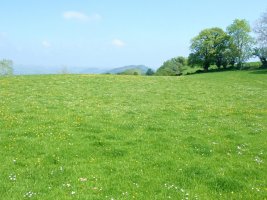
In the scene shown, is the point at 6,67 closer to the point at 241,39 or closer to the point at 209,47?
the point at 209,47

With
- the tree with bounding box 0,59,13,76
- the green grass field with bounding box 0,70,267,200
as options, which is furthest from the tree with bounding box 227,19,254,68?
the green grass field with bounding box 0,70,267,200

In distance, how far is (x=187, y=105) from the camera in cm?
2817

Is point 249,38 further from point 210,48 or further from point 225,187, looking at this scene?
point 225,187

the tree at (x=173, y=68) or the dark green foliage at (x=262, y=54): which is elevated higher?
the dark green foliage at (x=262, y=54)

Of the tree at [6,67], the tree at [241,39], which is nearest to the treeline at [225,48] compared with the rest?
the tree at [241,39]

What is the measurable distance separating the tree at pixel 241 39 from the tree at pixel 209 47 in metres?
3.23

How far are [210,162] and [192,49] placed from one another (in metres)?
97.2

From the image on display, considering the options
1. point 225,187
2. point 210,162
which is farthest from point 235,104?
point 225,187

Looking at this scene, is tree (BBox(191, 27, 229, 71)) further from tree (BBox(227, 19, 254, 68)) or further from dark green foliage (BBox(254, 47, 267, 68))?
dark green foliage (BBox(254, 47, 267, 68))

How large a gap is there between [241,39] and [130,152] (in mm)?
91739

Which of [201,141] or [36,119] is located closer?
[201,141]

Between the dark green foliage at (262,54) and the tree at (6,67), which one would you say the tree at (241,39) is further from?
the tree at (6,67)

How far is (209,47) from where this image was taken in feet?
337

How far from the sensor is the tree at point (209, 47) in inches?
3964
